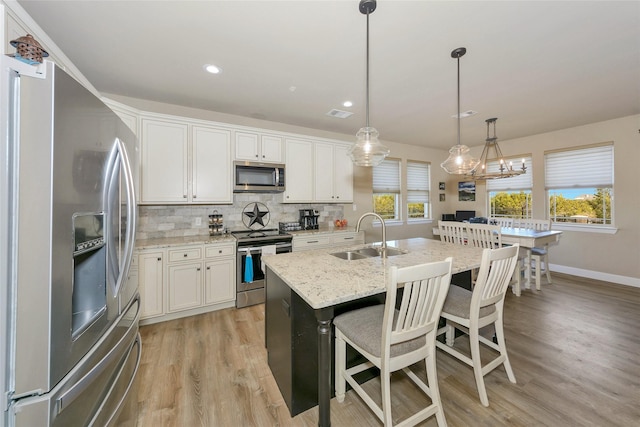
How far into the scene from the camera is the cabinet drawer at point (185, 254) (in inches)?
110

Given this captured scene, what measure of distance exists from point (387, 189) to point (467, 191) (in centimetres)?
217

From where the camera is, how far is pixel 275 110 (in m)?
3.54

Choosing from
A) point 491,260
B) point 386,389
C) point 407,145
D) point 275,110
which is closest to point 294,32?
point 275,110

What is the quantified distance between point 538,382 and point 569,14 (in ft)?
8.73

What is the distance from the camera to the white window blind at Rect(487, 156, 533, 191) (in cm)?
494

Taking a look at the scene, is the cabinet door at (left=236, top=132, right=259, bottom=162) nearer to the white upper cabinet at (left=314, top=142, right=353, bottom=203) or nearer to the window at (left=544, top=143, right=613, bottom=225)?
the white upper cabinet at (left=314, top=142, right=353, bottom=203)

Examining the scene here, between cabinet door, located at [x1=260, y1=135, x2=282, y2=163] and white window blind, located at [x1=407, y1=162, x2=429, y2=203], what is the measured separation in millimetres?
3249

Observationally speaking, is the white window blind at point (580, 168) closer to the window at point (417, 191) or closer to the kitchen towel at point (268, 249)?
the window at point (417, 191)

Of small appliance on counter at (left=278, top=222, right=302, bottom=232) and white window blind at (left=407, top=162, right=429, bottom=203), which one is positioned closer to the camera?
small appliance on counter at (left=278, top=222, right=302, bottom=232)

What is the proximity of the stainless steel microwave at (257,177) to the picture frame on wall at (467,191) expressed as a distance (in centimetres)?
463

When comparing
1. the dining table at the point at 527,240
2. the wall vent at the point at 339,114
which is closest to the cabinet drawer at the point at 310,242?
the dining table at the point at 527,240

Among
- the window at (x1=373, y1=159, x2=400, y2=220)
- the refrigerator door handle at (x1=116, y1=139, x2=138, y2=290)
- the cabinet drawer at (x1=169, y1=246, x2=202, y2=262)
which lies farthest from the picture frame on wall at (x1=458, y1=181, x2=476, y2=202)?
the refrigerator door handle at (x1=116, y1=139, x2=138, y2=290)

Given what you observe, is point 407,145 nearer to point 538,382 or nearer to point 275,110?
point 275,110

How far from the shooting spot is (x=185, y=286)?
2.87 metres
